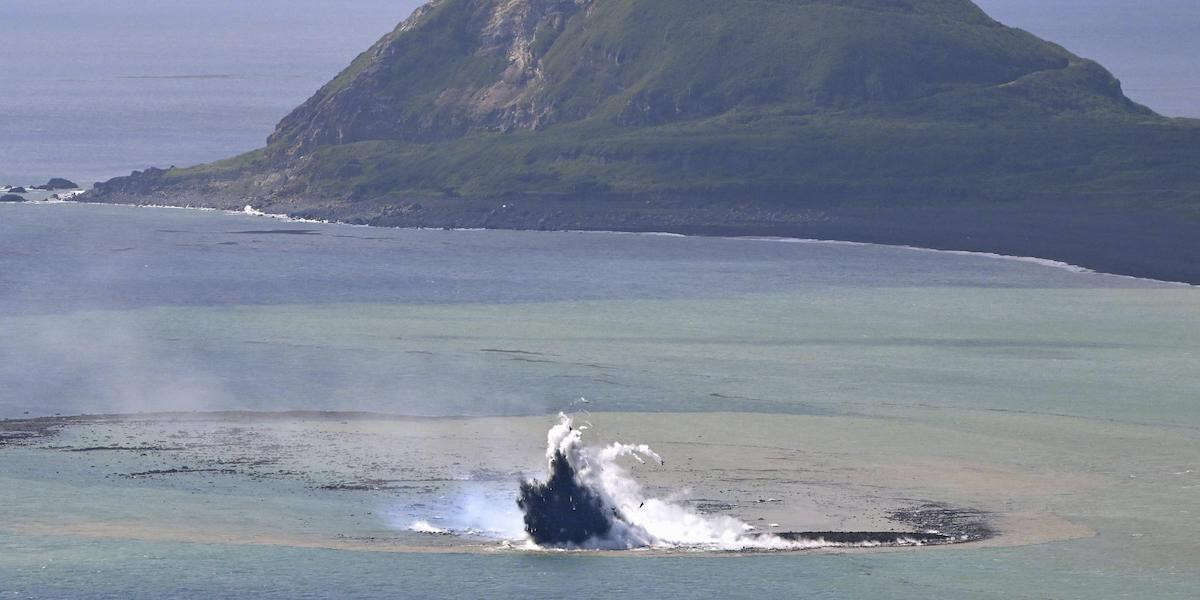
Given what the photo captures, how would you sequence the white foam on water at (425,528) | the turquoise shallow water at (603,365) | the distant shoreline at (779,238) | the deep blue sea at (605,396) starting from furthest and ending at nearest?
1. the distant shoreline at (779,238)
2. the white foam on water at (425,528)
3. the deep blue sea at (605,396)
4. the turquoise shallow water at (603,365)

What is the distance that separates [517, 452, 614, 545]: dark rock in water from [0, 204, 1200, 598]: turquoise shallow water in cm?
183

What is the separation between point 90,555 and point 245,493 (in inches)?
330

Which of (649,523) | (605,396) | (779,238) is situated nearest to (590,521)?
(649,523)

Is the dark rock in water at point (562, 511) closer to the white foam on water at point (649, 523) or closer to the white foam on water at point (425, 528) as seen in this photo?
the white foam on water at point (649, 523)

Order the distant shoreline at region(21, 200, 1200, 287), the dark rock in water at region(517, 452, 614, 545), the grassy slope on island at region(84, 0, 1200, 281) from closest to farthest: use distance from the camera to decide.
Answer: the dark rock in water at region(517, 452, 614, 545), the distant shoreline at region(21, 200, 1200, 287), the grassy slope on island at region(84, 0, 1200, 281)

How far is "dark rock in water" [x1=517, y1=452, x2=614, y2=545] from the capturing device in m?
64.0

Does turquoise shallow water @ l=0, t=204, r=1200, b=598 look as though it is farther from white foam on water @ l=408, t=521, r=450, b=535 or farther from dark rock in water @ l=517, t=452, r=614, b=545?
white foam on water @ l=408, t=521, r=450, b=535

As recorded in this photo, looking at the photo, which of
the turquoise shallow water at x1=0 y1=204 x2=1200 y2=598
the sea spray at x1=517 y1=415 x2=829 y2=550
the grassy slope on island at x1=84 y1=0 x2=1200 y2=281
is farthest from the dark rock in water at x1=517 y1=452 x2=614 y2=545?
the grassy slope on island at x1=84 y1=0 x2=1200 y2=281

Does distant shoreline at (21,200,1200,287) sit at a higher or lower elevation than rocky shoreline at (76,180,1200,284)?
lower

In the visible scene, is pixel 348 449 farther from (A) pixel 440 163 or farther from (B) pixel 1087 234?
(A) pixel 440 163

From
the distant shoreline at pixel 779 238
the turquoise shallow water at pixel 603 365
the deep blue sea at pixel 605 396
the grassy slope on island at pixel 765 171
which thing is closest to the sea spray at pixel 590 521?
the deep blue sea at pixel 605 396

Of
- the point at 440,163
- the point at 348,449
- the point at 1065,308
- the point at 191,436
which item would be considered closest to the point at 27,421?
the point at 191,436

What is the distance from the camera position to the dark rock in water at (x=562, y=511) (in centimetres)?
6400

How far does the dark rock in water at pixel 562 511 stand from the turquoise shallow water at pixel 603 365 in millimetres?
1829
